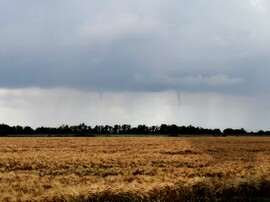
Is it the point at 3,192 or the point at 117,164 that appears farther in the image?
the point at 117,164

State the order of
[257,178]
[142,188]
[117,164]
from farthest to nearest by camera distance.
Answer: [117,164] → [257,178] → [142,188]

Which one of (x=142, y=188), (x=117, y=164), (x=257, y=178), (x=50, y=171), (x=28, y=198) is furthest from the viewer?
(x=117, y=164)

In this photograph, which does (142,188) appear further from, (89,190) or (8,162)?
(8,162)

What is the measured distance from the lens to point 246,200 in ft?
53.0

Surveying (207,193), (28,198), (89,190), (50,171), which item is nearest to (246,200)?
(207,193)

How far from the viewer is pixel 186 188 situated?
1692cm

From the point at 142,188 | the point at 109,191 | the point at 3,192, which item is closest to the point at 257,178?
the point at 142,188

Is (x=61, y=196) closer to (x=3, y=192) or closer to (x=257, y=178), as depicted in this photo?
(x=3, y=192)

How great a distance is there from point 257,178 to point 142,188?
18.9 ft

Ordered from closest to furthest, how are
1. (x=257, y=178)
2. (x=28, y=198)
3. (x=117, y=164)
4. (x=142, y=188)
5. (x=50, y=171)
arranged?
(x=28, y=198) < (x=142, y=188) < (x=257, y=178) < (x=50, y=171) < (x=117, y=164)

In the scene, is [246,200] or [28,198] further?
[246,200]

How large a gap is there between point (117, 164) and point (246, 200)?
18389mm

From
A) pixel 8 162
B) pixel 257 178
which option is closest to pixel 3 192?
pixel 257 178

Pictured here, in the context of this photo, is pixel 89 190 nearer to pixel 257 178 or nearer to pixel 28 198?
pixel 28 198
